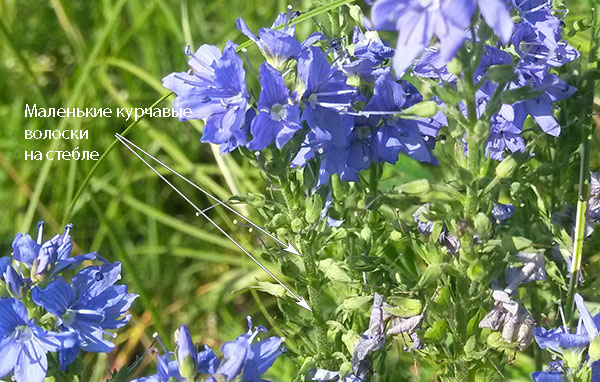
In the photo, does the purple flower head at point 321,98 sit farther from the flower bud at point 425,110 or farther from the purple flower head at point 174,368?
the purple flower head at point 174,368

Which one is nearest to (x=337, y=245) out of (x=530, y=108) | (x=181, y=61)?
(x=530, y=108)

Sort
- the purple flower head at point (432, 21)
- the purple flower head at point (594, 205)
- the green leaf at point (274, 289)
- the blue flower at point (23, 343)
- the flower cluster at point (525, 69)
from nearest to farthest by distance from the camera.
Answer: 1. the purple flower head at point (432, 21)
2. the blue flower at point (23, 343)
3. the flower cluster at point (525, 69)
4. the green leaf at point (274, 289)
5. the purple flower head at point (594, 205)

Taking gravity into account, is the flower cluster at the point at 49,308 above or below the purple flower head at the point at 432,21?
below

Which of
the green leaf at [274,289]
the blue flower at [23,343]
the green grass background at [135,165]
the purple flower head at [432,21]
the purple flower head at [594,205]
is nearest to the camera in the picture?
the purple flower head at [432,21]

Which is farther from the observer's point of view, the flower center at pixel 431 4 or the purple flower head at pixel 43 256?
the purple flower head at pixel 43 256

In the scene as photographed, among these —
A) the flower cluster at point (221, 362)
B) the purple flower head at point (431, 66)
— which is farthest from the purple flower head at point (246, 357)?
the purple flower head at point (431, 66)

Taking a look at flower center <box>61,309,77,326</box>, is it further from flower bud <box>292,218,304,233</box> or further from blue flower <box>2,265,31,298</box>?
flower bud <box>292,218,304,233</box>

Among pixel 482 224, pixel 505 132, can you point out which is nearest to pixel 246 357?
pixel 482 224
